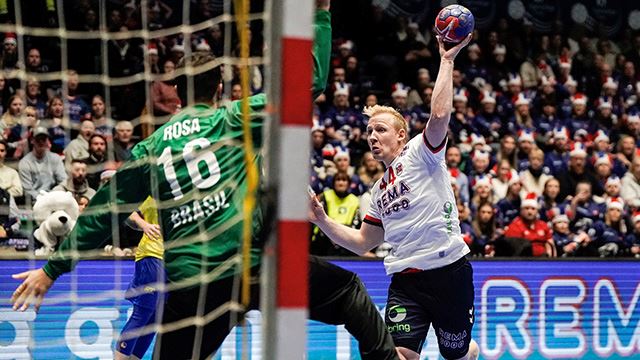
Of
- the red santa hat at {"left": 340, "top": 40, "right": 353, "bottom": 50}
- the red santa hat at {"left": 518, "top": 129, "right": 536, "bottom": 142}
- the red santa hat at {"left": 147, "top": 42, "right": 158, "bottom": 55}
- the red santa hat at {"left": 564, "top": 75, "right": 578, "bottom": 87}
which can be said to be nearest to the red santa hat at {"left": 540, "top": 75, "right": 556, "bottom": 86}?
the red santa hat at {"left": 564, "top": 75, "right": 578, "bottom": 87}

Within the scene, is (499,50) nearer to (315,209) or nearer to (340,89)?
(340,89)

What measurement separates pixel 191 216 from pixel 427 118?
10376 mm

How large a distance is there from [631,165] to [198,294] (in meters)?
11.5

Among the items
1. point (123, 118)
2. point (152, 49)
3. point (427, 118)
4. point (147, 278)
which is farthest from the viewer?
point (427, 118)

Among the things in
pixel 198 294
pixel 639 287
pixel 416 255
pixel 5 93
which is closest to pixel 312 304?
pixel 198 294

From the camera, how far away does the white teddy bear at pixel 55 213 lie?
749cm

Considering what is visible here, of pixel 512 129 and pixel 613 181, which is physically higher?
pixel 512 129

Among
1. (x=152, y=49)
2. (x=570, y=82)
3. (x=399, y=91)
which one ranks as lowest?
(x=570, y=82)

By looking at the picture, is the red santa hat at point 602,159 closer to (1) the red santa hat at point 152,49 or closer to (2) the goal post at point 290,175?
(1) the red santa hat at point 152,49

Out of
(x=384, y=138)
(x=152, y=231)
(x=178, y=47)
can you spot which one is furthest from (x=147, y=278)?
(x=178, y=47)

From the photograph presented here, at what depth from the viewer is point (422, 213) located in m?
6.48

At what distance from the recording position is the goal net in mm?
3689

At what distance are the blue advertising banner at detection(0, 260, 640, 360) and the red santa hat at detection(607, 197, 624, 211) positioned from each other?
7.21ft

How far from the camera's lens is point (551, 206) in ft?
44.9
